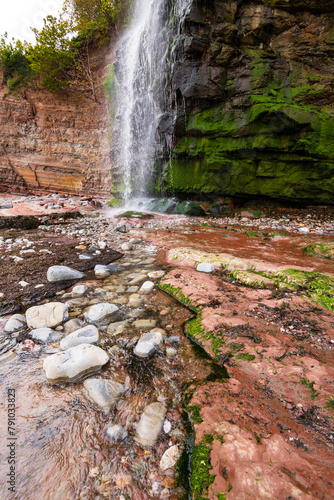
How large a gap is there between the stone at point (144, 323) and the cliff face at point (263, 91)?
712cm

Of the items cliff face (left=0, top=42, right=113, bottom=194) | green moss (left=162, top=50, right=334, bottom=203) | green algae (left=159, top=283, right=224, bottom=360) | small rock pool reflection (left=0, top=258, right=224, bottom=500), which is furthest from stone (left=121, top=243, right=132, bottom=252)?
cliff face (left=0, top=42, right=113, bottom=194)

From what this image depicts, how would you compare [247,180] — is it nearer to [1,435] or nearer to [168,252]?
[168,252]

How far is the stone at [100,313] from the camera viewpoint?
2100 mm

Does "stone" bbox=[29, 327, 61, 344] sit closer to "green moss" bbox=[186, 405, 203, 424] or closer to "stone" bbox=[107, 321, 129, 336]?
"stone" bbox=[107, 321, 129, 336]

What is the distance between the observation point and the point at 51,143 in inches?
610

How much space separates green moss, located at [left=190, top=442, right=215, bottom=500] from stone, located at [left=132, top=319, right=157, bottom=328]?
1056 mm

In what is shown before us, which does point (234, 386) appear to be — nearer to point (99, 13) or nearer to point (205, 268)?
point (205, 268)

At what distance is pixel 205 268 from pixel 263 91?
7043mm

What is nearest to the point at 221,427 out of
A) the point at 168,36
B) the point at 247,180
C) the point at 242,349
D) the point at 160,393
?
the point at 160,393

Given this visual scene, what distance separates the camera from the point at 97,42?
14156 mm

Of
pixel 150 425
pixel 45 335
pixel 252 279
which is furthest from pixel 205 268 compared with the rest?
pixel 150 425

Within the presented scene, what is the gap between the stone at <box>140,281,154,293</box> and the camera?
2.68 m

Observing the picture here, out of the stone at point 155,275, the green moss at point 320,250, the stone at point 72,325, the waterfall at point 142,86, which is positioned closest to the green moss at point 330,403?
the stone at point 72,325

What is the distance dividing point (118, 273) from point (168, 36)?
9697 millimetres
